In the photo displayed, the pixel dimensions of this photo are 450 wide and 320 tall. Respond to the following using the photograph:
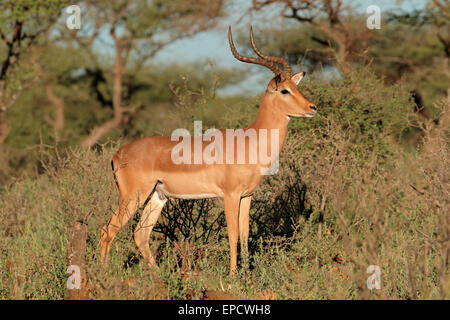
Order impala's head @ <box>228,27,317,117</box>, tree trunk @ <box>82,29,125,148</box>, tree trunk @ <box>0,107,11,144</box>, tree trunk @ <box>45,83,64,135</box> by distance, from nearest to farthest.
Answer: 1. impala's head @ <box>228,27,317,117</box>
2. tree trunk @ <box>0,107,11,144</box>
3. tree trunk @ <box>82,29,125,148</box>
4. tree trunk @ <box>45,83,64,135</box>

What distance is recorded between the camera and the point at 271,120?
595cm

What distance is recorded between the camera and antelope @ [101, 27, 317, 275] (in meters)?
5.79

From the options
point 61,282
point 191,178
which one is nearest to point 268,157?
point 191,178

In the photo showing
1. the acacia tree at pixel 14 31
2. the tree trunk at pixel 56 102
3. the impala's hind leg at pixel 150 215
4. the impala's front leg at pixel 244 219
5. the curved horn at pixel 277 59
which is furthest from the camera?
the tree trunk at pixel 56 102

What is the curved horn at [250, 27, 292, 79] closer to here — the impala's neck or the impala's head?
the impala's head

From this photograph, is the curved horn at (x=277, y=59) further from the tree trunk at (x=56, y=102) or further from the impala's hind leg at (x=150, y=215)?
the tree trunk at (x=56, y=102)

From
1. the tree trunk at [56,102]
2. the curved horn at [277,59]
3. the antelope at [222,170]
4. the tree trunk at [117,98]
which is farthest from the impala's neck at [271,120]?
the tree trunk at [56,102]

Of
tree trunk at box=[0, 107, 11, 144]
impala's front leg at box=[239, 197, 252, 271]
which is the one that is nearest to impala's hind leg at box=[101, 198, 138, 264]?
impala's front leg at box=[239, 197, 252, 271]

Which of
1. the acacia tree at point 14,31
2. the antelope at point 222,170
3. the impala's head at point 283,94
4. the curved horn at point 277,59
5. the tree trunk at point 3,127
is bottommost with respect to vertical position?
the antelope at point 222,170

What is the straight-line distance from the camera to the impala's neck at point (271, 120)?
5918 millimetres

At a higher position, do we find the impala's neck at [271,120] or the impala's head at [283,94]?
the impala's head at [283,94]

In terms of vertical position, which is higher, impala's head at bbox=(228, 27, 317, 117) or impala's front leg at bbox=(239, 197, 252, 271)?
impala's head at bbox=(228, 27, 317, 117)
